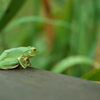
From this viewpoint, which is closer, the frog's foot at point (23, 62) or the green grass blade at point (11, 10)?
the frog's foot at point (23, 62)

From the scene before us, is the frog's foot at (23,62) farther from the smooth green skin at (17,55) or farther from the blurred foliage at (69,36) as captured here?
the blurred foliage at (69,36)

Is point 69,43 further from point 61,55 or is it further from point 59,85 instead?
point 59,85

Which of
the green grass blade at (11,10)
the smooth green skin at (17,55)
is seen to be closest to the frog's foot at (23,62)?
the smooth green skin at (17,55)

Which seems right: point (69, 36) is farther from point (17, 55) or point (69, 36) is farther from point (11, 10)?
point (17, 55)

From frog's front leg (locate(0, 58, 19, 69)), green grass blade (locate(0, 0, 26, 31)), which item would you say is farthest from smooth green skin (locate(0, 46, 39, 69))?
green grass blade (locate(0, 0, 26, 31))

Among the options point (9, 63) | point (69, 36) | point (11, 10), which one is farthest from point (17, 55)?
point (69, 36)

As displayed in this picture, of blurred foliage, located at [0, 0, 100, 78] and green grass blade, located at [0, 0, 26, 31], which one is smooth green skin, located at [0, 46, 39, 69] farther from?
blurred foliage, located at [0, 0, 100, 78]
